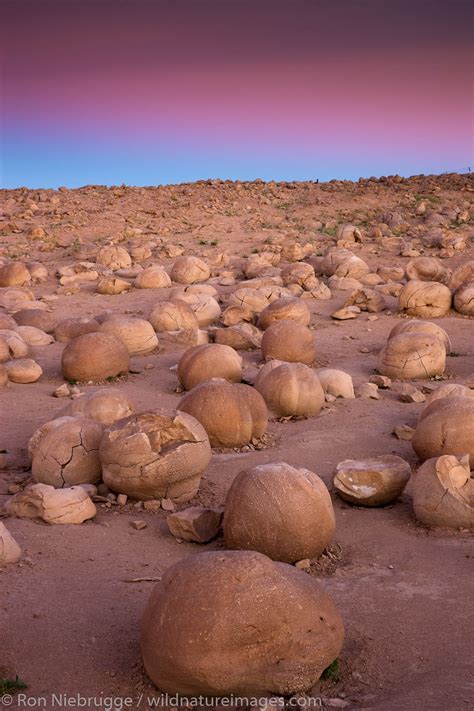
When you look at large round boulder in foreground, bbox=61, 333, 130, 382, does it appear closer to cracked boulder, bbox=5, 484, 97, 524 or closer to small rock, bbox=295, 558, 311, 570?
cracked boulder, bbox=5, 484, 97, 524

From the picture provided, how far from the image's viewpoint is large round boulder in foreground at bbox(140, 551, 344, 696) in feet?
11.6

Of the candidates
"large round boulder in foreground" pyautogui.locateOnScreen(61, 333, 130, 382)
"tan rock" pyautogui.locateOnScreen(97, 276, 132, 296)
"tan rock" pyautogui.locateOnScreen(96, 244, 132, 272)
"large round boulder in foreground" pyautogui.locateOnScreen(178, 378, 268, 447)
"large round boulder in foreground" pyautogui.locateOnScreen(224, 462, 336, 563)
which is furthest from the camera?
"tan rock" pyautogui.locateOnScreen(96, 244, 132, 272)

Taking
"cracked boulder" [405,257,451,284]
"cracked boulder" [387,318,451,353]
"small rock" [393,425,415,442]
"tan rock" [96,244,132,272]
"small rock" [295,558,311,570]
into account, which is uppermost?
"tan rock" [96,244,132,272]

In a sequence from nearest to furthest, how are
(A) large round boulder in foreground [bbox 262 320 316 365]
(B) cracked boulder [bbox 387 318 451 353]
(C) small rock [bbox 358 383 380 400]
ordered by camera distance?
(C) small rock [bbox 358 383 380 400] < (A) large round boulder in foreground [bbox 262 320 316 365] < (B) cracked boulder [bbox 387 318 451 353]

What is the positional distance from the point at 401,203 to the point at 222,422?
60.8ft

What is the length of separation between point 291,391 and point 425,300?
19.6 feet

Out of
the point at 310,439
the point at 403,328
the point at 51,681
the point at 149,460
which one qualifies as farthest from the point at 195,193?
the point at 51,681

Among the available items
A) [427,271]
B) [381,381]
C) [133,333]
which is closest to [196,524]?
[381,381]

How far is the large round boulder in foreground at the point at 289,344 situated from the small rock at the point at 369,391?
1304mm

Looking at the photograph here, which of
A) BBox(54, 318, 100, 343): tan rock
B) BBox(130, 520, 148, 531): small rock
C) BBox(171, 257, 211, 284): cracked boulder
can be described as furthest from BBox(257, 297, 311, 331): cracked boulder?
BBox(130, 520, 148, 531): small rock

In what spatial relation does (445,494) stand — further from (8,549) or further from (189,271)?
(189,271)

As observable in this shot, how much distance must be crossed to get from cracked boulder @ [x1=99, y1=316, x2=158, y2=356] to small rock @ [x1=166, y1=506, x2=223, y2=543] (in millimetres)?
5913

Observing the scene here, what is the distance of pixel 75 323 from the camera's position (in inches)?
482

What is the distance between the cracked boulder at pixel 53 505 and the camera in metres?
5.70
